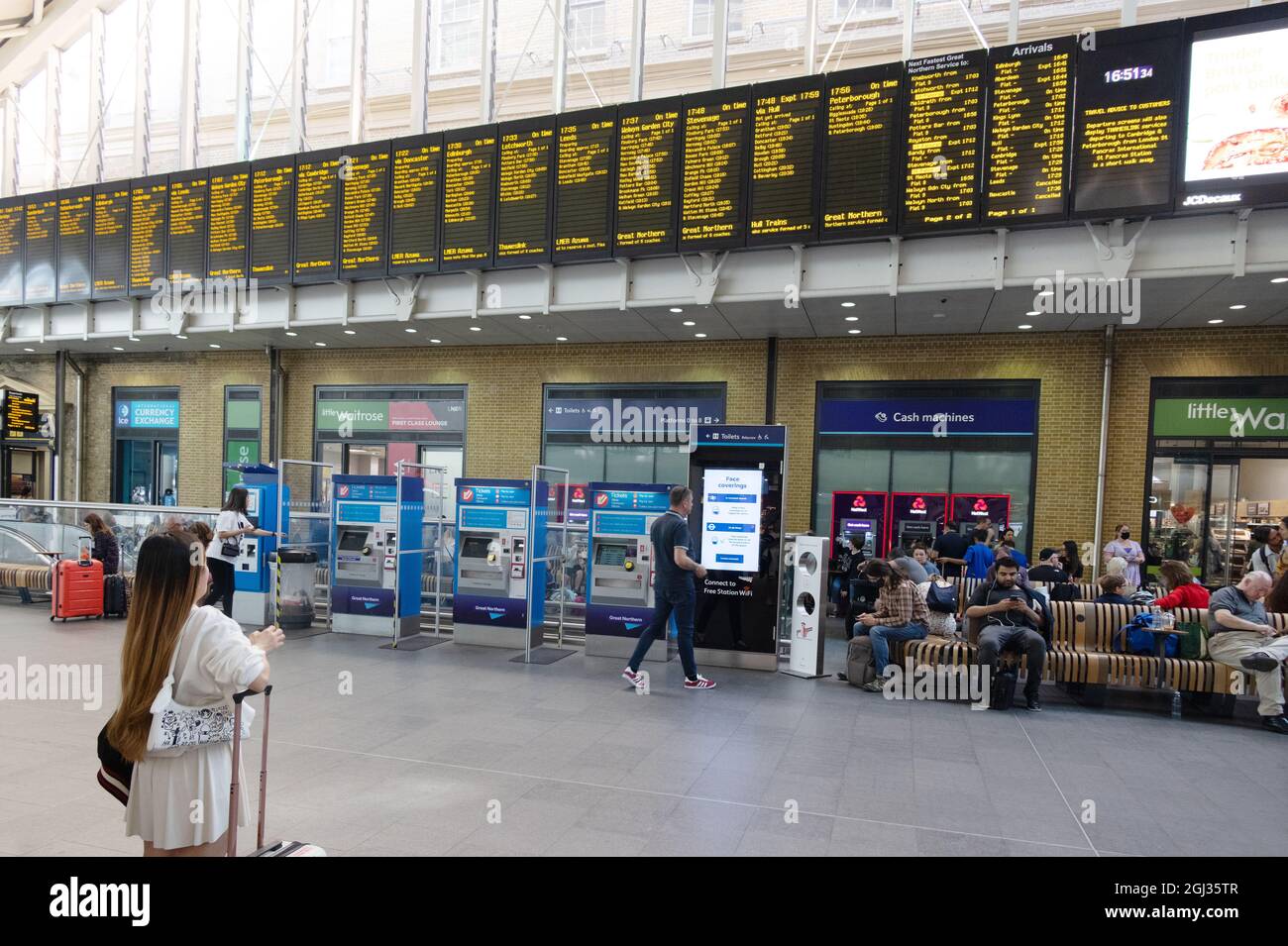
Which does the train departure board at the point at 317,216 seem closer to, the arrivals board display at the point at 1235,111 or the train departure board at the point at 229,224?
the train departure board at the point at 229,224

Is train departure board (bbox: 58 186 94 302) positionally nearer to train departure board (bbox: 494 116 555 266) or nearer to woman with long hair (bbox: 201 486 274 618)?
woman with long hair (bbox: 201 486 274 618)

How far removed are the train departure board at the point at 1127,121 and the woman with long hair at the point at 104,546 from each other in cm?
1270

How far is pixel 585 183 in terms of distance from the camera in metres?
10.7

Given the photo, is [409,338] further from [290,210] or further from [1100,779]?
[1100,779]

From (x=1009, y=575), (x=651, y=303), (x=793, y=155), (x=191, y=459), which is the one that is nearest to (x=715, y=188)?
(x=793, y=155)

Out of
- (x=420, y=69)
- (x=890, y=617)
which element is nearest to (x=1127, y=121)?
(x=890, y=617)

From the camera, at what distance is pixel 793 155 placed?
960 cm

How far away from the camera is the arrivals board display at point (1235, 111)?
7832mm

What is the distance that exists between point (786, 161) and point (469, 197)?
4625 mm

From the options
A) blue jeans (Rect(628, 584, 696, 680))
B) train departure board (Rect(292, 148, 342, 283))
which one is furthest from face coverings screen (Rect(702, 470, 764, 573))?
train departure board (Rect(292, 148, 342, 283))

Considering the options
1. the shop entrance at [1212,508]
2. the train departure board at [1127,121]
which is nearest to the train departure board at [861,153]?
the train departure board at [1127,121]

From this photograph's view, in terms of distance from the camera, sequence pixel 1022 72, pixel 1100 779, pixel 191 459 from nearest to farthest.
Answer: pixel 1100 779
pixel 1022 72
pixel 191 459

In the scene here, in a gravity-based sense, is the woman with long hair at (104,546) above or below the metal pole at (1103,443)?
below

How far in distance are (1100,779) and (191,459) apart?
1749cm
